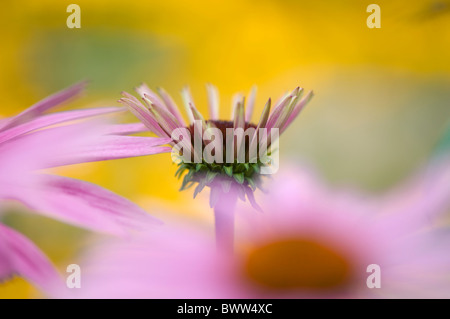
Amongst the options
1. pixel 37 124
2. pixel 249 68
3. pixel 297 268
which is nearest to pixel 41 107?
pixel 37 124

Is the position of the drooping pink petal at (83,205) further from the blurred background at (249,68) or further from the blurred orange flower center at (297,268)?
the blurred background at (249,68)

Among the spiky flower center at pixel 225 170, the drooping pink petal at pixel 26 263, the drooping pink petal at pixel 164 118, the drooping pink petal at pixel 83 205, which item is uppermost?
the drooping pink petal at pixel 164 118

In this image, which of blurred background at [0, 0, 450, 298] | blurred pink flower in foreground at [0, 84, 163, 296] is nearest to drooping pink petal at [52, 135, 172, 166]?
blurred pink flower in foreground at [0, 84, 163, 296]

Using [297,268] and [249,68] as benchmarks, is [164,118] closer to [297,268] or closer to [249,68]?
[297,268]

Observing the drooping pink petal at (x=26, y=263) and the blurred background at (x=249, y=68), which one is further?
the blurred background at (x=249, y=68)

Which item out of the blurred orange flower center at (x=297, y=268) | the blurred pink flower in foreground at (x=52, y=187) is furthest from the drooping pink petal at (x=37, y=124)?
the blurred orange flower center at (x=297, y=268)
